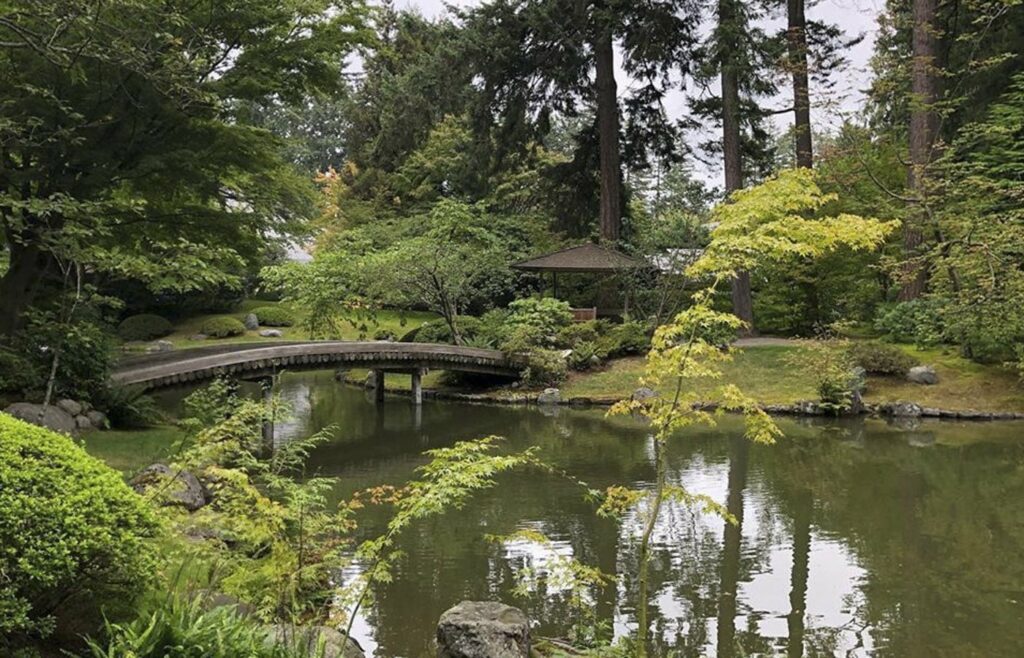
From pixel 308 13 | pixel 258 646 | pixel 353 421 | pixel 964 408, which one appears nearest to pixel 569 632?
pixel 258 646

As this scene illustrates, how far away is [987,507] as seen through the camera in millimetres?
8539

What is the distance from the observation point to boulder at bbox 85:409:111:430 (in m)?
9.46

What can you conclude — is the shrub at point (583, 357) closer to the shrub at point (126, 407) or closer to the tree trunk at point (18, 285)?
the shrub at point (126, 407)

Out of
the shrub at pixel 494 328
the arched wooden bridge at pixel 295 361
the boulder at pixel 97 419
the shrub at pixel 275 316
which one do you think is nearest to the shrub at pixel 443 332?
the shrub at pixel 494 328

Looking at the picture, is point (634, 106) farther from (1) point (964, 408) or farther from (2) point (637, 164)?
(1) point (964, 408)

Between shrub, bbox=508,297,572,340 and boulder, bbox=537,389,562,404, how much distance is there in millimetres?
2089

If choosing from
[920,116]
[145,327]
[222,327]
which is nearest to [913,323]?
[920,116]

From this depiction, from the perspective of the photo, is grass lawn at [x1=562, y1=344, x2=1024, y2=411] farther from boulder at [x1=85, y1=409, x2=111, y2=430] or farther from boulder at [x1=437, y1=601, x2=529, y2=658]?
boulder at [x1=437, y1=601, x2=529, y2=658]

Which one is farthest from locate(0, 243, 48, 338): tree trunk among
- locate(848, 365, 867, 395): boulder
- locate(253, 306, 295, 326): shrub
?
locate(253, 306, 295, 326): shrub

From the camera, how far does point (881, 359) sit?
1549 centimetres

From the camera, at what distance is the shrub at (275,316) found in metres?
26.4

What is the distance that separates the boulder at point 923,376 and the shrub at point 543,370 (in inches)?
288

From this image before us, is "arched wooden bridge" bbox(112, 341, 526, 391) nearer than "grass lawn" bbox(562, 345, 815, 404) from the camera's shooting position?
Yes

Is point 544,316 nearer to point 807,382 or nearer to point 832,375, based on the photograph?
point 807,382
